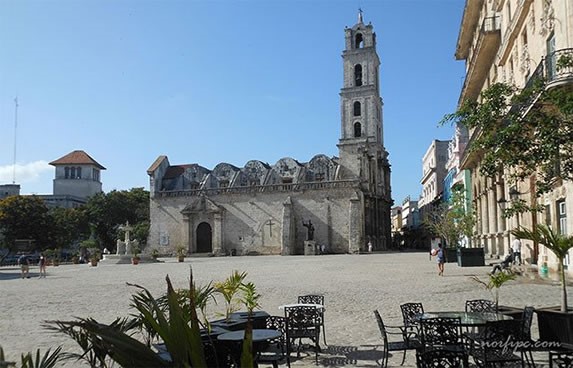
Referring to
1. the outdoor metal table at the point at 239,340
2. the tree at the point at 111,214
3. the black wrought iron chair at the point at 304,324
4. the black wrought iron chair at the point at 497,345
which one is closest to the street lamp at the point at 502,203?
the black wrought iron chair at the point at 304,324

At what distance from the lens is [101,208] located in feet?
202

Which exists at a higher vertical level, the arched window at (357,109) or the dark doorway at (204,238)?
the arched window at (357,109)

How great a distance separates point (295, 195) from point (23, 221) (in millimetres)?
26746

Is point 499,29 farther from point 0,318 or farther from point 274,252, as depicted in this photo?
point 274,252

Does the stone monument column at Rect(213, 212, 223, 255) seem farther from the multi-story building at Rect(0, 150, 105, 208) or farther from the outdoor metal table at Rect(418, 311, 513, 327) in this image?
the outdoor metal table at Rect(418, 311, 513, 327)

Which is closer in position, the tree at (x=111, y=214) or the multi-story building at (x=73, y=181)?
the tree at (x=111, y=214)

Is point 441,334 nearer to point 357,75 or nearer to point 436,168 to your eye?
point 357,75

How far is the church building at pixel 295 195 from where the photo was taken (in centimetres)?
4944

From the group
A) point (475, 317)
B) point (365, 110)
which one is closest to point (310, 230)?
point (365, 110)

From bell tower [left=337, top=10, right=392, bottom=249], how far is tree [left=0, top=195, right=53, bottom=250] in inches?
1205

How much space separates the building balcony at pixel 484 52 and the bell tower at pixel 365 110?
906 inches

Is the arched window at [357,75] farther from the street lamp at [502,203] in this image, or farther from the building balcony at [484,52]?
the street lamp at [502,203]

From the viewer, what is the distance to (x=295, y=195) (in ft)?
167

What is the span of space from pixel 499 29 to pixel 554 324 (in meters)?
20.4
